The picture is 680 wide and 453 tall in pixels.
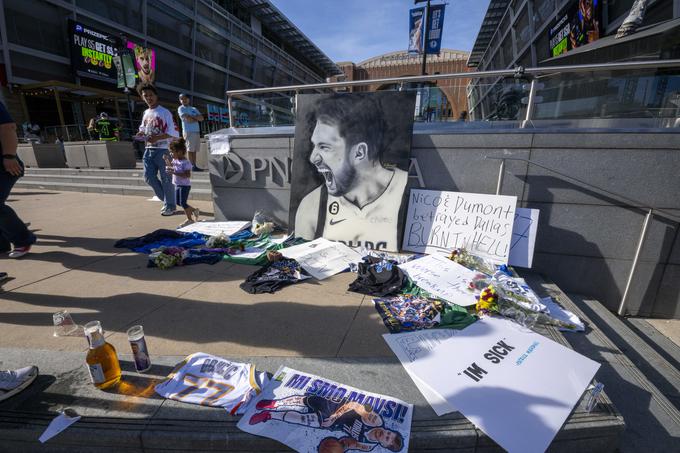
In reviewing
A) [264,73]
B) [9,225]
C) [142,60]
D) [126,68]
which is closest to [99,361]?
[9,225]

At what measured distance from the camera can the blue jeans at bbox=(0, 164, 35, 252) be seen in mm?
3456

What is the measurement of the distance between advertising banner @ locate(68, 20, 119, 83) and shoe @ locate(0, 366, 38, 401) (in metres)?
22.7

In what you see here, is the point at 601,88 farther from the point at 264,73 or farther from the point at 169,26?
the point at 264,73

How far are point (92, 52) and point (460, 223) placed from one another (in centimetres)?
2418

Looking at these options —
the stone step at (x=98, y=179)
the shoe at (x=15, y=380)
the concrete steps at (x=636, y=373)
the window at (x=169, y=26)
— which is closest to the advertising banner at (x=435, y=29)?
the stone step at (x=98, y=179)

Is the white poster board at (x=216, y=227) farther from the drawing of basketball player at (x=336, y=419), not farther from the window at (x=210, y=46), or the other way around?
the window at (x=210, y=46)

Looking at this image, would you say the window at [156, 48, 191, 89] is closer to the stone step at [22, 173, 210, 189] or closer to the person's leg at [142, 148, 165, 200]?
the stone step at [22, 173, 210, 189]

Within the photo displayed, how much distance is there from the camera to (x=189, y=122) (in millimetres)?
7758

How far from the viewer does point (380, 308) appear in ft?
8.79

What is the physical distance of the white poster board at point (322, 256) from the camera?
351 cm

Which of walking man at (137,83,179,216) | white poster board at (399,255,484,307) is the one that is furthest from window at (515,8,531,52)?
walking man at (137,83,179,216)

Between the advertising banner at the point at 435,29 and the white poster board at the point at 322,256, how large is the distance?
14.4 meters

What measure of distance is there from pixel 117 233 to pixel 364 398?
5.23 metres

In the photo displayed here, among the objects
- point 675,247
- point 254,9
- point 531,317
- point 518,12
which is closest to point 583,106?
point 675,247
